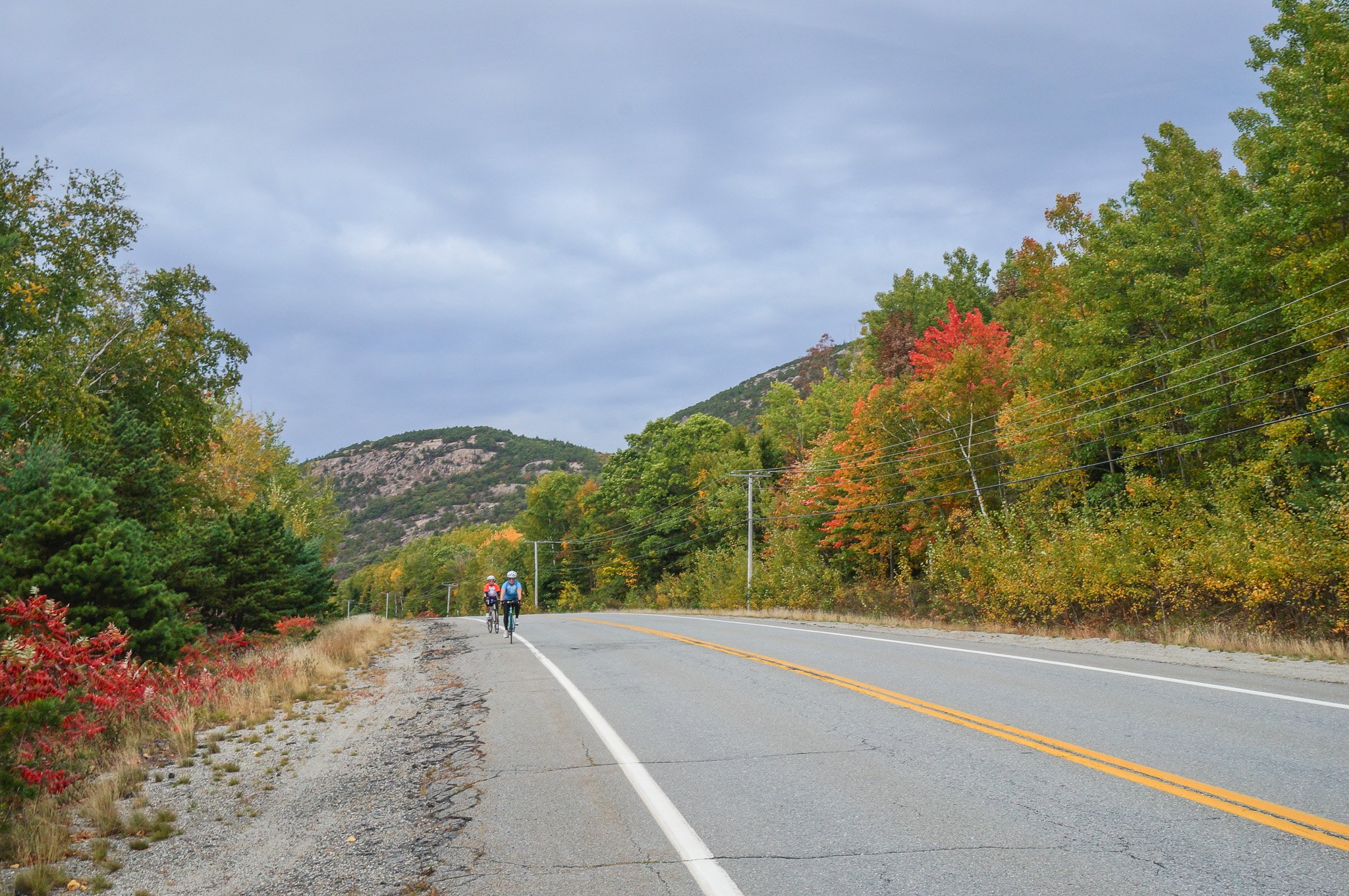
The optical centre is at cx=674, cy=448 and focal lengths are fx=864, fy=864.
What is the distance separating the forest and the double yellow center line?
9346 mm

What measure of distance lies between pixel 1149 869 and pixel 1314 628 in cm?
1287

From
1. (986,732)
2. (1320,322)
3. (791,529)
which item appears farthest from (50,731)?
(791,529)

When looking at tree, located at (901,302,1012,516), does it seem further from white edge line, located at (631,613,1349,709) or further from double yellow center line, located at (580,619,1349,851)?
double yellow center line, located at (580,619,1349,851)

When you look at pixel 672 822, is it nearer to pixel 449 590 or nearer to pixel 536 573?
pixel 536 573

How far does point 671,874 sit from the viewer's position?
4.37 meters

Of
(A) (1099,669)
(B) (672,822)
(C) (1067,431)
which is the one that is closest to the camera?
(B) (672,822)

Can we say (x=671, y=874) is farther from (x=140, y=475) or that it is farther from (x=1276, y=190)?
(x=1276, y=190)

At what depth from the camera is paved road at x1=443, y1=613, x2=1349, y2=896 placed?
4.27 m

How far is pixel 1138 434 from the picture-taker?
30125 millimetres

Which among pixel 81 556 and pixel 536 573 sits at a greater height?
pixel 81 556

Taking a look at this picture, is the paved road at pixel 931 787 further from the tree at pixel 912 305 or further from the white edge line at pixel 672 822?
the tree at pixel 912 305

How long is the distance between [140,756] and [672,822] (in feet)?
19.0

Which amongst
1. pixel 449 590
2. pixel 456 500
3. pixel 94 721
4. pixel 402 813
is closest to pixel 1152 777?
pixel 402 813

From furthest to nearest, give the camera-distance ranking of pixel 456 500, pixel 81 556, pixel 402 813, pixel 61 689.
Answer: pixel 456 500 → pixel 81 556 → pixel 61 689 → pixel 402 813
